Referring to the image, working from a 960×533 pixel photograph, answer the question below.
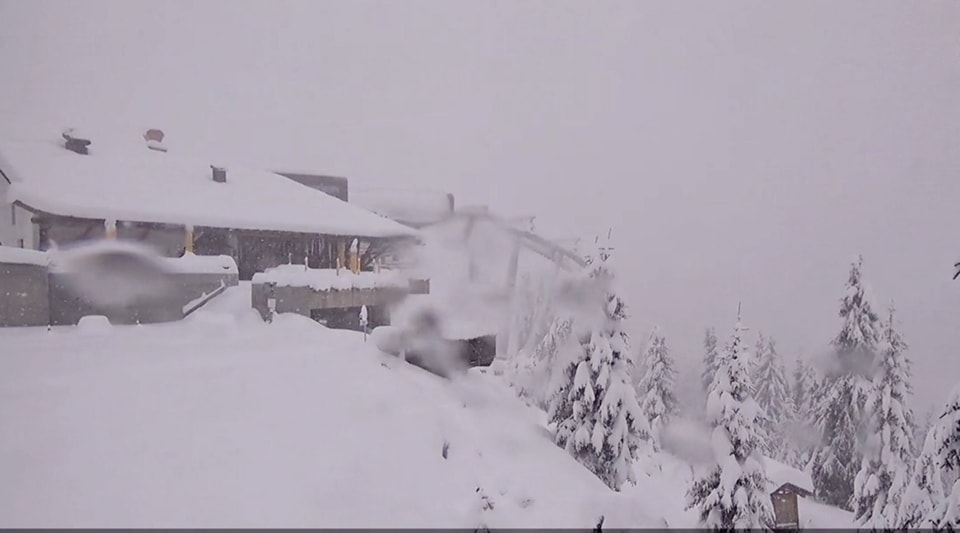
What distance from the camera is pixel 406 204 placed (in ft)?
13.2

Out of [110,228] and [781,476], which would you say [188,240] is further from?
[781,476]

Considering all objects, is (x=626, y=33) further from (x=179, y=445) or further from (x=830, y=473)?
(x=179, y=445)

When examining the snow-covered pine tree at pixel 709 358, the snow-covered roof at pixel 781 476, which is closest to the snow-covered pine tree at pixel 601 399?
the snow-covered pine tree at pixel 709 358

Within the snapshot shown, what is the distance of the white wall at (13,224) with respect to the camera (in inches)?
98.3

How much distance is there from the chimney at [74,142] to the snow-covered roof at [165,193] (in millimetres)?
26

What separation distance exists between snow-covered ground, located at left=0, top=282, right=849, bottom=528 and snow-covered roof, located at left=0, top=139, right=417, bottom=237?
76 centimetres

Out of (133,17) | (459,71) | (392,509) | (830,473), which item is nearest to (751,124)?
(459,71)

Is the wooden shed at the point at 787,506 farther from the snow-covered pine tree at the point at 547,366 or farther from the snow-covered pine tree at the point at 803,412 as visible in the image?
the snow-covered pine tree at the point at 547,366

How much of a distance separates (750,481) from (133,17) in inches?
231

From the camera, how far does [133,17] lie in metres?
3.04

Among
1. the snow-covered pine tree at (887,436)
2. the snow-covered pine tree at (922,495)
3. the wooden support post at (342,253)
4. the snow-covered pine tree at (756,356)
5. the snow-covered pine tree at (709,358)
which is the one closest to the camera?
the snow-covered pine tree at (922,495)

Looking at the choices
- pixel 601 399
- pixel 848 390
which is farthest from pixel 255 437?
pixel 848 390

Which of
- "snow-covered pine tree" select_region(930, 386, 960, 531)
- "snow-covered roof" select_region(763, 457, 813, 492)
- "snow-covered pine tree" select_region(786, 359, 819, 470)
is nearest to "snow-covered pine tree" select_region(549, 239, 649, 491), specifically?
"snow-covered roof" select_region(763, 457, 813, 492)

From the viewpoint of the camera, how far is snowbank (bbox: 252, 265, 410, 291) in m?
4.12
